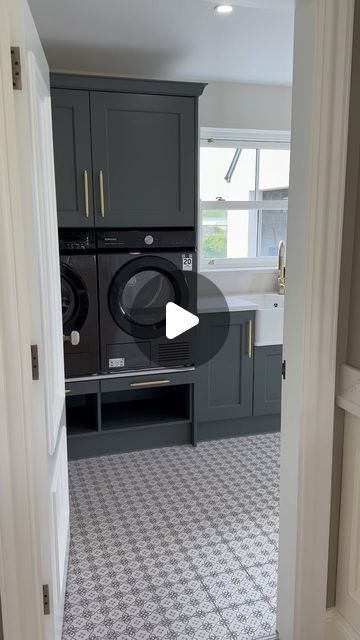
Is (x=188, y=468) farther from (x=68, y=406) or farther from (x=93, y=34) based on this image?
(x=93, y=34)

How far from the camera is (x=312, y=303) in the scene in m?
1.65

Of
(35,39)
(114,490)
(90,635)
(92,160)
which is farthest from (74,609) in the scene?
(92,160)

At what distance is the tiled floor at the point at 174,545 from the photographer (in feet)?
6.72

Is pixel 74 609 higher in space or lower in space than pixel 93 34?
lower

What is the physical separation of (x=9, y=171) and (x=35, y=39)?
24.5 inches

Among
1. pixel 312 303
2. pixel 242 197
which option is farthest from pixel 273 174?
pixel 312 303

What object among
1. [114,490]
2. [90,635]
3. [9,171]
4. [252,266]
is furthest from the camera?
[252,266]

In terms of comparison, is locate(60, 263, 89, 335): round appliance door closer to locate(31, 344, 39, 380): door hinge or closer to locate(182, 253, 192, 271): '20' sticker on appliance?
locate(182, 253, 192, 271): '20' sticker on appliance

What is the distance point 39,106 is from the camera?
1810 millimetres

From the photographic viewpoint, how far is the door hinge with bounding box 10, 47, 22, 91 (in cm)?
130

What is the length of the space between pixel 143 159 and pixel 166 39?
0.65 metres

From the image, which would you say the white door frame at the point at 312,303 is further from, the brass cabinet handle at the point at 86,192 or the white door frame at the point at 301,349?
the brass cabinet handle at the point at 86,192

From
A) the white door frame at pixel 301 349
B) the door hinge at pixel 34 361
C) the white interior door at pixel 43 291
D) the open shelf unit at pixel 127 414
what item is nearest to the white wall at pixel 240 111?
the open shelf unit at pixel 127 414
